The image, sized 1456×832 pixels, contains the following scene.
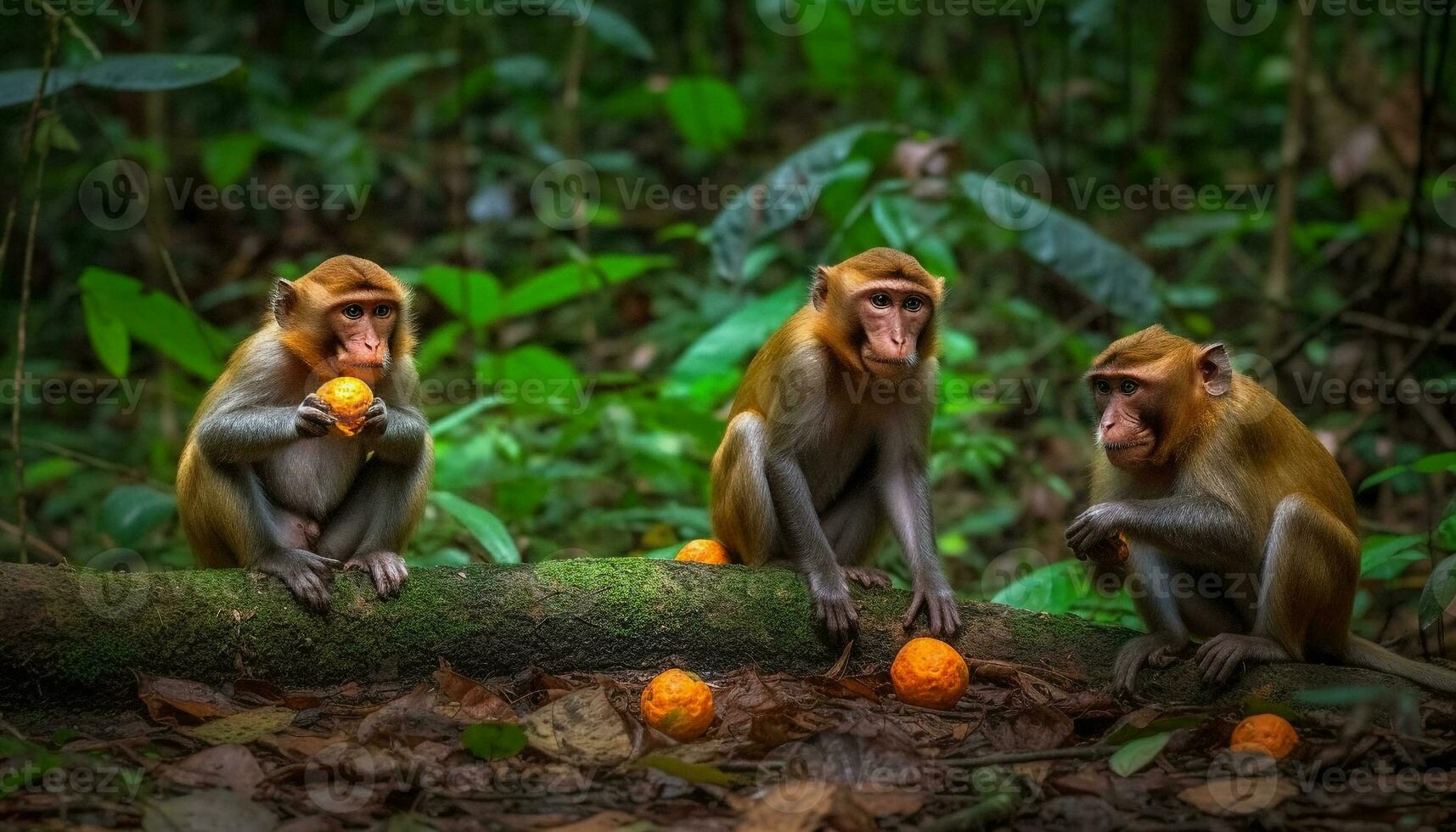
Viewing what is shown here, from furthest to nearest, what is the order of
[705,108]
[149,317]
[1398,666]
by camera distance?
1. [705,108]
2. [149,317]
3. [1398,666]

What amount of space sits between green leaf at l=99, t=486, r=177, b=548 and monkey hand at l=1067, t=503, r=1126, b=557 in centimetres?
473

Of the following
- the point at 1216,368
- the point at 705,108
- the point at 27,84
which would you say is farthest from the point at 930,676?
the point at 705,108

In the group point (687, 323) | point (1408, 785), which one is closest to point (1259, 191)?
point (687, 323)

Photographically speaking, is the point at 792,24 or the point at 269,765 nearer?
the point at 269,765

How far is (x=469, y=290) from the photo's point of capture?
8.25 meters

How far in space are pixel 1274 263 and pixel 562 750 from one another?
307 inches

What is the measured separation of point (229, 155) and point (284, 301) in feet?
20.6

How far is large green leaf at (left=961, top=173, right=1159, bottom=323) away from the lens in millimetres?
7520

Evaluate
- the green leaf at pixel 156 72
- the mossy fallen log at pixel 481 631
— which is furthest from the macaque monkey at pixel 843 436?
the green leaf at pixel 156 72

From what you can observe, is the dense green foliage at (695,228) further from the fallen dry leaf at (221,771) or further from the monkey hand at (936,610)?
the fallen dry leaf at (221,771)

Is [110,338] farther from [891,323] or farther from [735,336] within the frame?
[891,323]

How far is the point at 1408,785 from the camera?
13.4 feet

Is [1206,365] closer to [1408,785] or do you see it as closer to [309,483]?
[1408,785]

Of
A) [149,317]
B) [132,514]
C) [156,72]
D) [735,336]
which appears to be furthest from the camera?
[735,336]
